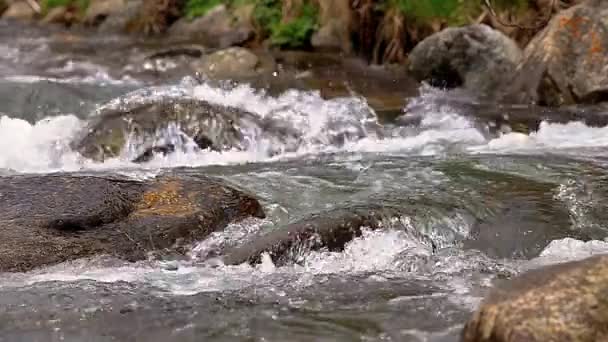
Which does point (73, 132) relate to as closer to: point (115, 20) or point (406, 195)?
point (406, 195)

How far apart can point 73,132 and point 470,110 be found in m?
4.05

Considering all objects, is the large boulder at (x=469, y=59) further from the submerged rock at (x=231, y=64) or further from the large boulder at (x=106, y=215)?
the large boulder at (x=106, y=215)

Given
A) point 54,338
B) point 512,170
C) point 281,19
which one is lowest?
point 54,338

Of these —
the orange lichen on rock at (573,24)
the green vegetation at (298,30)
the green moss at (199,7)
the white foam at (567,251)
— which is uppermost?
the green moss at (199,7)

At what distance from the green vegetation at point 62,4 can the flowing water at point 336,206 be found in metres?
10.4

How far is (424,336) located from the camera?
3396mm

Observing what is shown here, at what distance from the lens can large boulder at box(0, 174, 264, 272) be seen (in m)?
4.59

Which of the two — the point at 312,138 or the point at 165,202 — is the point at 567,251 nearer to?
the point at 165,202

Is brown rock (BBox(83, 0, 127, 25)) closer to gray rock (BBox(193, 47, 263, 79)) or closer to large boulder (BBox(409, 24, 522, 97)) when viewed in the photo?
gray rock (BBox(193, 47, 263, 79))

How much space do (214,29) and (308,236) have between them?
478 inches

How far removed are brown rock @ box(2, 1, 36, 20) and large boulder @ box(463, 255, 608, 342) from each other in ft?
65.1

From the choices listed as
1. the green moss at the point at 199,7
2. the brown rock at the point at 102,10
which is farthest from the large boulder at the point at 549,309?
the brown rock at the point at 102,10

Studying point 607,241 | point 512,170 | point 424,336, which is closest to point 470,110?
point 512,170

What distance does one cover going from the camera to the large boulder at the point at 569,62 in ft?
29.3
